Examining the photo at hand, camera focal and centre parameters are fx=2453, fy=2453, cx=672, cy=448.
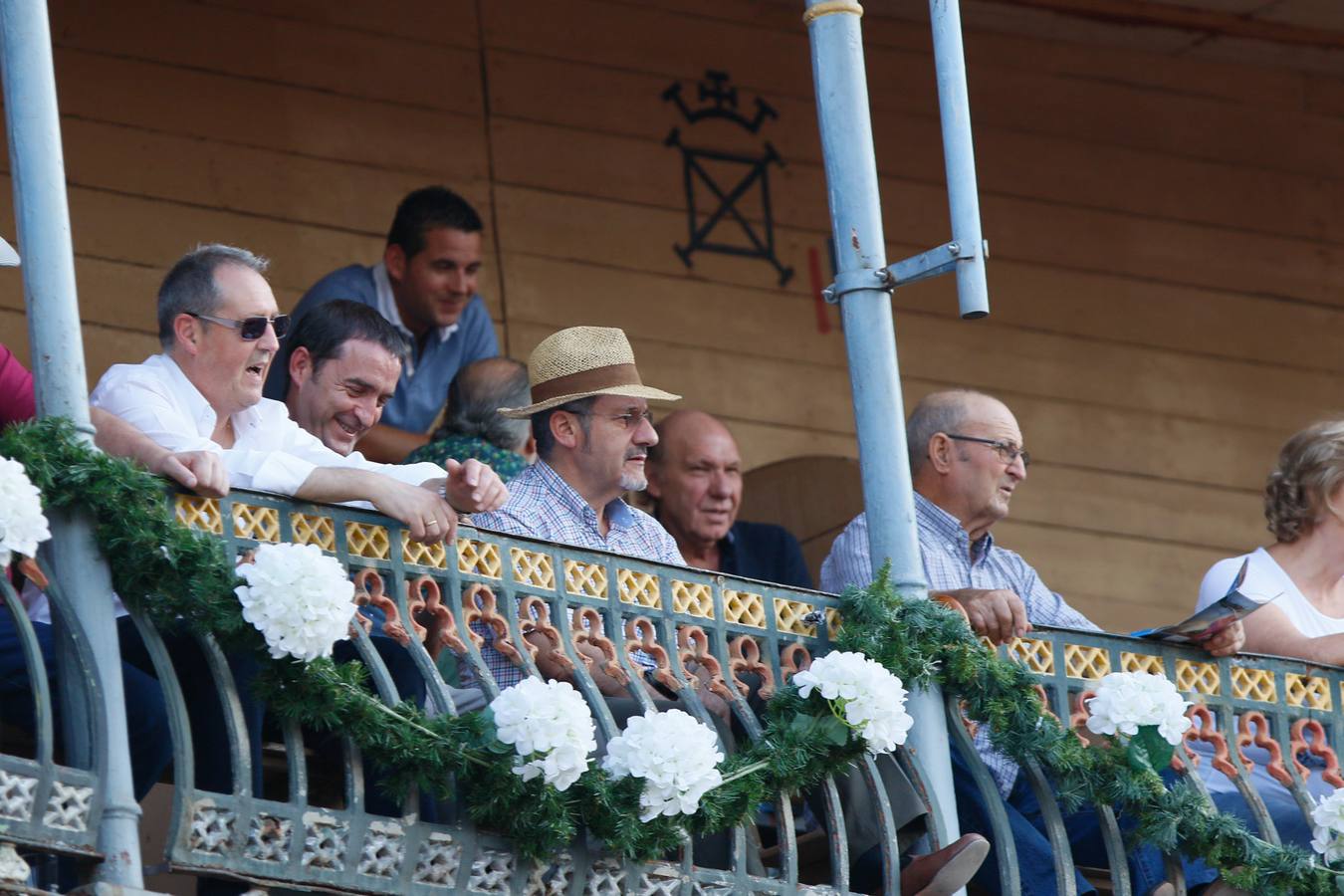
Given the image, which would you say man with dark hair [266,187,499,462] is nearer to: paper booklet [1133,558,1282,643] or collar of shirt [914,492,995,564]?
collar of shirt [914,492,995,564]

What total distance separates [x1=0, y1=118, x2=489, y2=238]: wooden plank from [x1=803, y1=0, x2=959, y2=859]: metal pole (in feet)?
9.44

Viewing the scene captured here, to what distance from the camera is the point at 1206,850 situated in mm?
5590

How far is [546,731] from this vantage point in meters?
4.70

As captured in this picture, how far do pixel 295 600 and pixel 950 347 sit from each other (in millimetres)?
4938

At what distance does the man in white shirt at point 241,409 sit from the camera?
16.3 feet

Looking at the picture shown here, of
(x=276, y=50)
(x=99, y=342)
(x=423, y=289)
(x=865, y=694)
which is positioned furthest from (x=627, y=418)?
(x=276, y=50)

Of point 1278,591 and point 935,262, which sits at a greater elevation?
point 935,262

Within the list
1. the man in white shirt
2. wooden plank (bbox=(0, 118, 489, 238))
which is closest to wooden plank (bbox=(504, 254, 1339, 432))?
wooden plank (bbox=(0, 118, 489, 238))

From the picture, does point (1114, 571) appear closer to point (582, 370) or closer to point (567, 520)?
point (582, 370)

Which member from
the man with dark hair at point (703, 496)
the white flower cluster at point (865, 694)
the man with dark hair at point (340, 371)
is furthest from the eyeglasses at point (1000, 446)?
the white flower cluster at point (865, 694)

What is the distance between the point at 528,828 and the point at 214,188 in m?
3.81

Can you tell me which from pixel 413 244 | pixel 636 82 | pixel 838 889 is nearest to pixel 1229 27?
pixel 636 82

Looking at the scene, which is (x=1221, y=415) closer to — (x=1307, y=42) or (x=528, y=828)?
(x=1307, y=42)

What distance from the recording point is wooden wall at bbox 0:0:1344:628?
8.02 m
